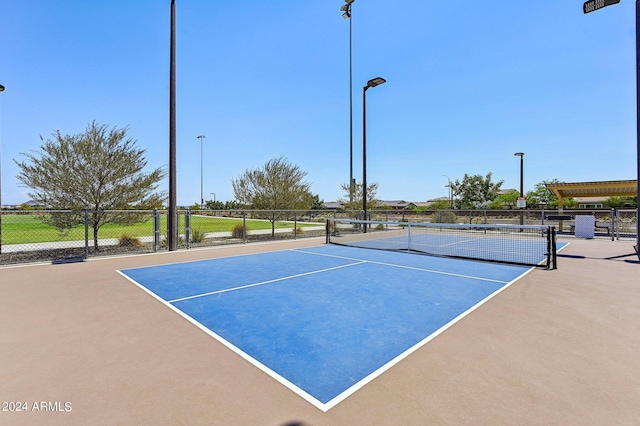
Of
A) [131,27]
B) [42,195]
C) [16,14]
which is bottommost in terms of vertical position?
[42,195]

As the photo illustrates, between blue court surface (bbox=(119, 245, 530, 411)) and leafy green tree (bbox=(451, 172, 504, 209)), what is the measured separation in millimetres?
42168

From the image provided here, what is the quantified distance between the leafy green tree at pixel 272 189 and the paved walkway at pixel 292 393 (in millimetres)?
14991

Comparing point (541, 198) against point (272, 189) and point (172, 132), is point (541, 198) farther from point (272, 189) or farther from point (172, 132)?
point (172, 132)

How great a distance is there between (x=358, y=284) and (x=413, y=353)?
357 centimetres

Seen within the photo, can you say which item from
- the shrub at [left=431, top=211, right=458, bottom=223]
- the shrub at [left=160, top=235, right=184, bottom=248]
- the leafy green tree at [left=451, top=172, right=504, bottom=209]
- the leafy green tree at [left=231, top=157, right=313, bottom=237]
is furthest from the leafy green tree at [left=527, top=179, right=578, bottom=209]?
the shrub at [left=160, top=235, right=184, bottom=248]

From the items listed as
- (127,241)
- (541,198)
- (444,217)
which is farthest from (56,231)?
(541,198)

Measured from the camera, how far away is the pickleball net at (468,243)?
10413 millimetres

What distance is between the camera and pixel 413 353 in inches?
148

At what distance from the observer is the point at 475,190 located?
1898 inches

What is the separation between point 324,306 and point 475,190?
49.0m

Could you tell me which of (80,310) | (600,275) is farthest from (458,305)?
(80,310)

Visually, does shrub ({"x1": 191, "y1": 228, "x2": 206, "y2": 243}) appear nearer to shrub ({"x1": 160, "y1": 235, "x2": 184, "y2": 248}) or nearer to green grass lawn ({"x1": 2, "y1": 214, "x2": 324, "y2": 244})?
shrub ({"x1": 160, "y1": 235, "x2": 184, "y2": 248})

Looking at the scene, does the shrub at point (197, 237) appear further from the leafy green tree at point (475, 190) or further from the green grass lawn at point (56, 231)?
the leafy green tree at point (475, 190)

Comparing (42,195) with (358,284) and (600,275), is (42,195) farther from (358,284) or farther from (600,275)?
(600,275)
